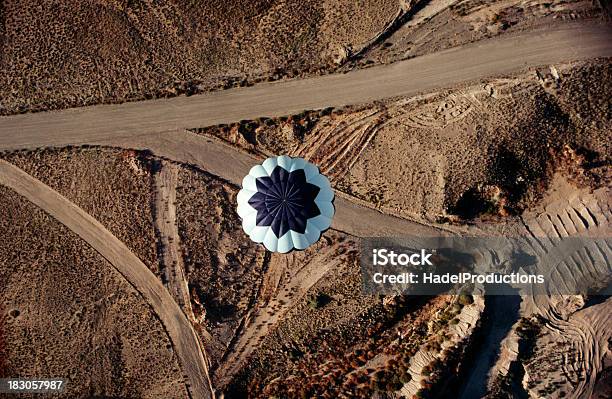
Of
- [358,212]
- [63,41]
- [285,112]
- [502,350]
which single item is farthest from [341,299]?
[63,41]

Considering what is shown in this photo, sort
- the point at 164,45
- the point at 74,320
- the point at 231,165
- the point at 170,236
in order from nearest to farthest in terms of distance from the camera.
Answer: the point at 74,320 < the point at 170,236 < the point at 231,165 < the point at 164,45

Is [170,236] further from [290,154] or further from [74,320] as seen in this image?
[290,154]

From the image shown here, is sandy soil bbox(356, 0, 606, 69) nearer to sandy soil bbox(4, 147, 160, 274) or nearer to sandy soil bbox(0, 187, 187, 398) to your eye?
sandy soil bbox(4, 147, 160, 274)

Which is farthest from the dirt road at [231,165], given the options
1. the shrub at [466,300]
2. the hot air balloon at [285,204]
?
the shrub at [466,300]

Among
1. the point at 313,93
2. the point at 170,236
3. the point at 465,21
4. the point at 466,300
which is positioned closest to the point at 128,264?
the point at 170,236

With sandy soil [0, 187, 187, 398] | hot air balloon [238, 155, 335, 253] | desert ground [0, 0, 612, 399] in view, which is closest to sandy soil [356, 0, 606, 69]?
desert ground [0, 0, 612, 399]

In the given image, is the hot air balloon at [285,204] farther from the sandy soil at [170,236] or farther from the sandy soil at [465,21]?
the sandy soil at [465,21]
